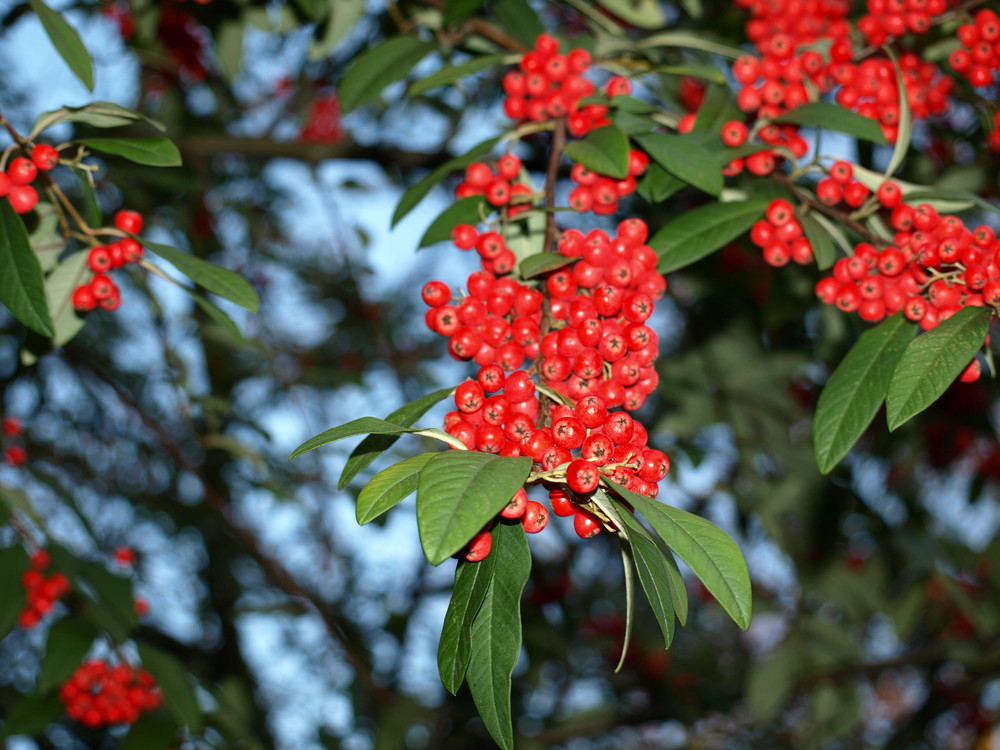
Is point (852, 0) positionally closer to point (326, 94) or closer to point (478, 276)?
point (478, 276)

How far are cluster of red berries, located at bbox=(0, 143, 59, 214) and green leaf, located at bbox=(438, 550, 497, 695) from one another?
3.74ft

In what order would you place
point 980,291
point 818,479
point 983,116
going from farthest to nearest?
point 818,479 < point 983,116 < point 980,291

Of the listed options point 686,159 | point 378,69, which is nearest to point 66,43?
point 378,69

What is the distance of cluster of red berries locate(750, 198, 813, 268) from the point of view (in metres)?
1.83

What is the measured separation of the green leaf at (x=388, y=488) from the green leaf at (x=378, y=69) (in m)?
1.34

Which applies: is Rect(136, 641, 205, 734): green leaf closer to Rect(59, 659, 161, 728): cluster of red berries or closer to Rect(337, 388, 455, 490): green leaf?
Rect(59, 659, 161, 728): cluster of red berries

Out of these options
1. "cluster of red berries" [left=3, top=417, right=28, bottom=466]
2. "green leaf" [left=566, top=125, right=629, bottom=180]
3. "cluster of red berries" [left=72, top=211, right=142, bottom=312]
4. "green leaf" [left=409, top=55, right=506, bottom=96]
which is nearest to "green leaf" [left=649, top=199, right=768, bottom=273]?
"green leaf" [left=566, top=125, right=629, bottom=180]

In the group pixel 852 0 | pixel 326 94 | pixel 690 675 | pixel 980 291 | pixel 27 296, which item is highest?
pixel 27 296

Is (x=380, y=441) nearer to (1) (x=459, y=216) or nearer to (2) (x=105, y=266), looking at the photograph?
(1) (x=459, y=216)

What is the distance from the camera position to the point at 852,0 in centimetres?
337

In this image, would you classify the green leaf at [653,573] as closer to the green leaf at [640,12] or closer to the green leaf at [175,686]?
the green leaf at [175,686]

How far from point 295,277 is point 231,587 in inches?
89.2

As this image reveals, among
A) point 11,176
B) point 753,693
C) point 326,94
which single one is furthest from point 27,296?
point 326,94

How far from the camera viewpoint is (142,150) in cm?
171
